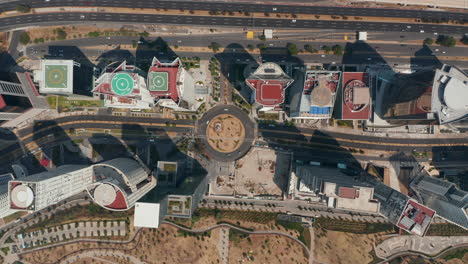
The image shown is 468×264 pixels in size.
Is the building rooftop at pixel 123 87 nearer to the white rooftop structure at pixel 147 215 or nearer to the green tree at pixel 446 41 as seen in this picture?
the white rooftop structure at pixel 147 215

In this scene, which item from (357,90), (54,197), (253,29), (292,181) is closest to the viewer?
(54,197)

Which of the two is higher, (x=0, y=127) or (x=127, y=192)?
(x=0, y=127)

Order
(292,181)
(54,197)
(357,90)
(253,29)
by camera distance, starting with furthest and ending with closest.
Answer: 1. (253,29)
2. (292,181)
3. (357,90)
4. (54,197)

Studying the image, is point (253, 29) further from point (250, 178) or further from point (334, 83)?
point (250, 178)

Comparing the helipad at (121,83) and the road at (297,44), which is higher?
the road at (297,44)

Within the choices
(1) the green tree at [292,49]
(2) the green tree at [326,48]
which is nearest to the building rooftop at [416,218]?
(2) the green tree at [326,48]

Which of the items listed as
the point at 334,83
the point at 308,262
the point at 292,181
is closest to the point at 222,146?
the point at 292,181

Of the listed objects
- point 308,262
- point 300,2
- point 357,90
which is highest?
point 300,2

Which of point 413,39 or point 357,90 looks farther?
point 413,39

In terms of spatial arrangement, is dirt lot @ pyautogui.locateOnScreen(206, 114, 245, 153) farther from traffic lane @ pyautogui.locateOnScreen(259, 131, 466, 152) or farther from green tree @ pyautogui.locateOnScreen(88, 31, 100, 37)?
green tree @ pyautogui.locateOnScreen(88, 31, 100, 37)
